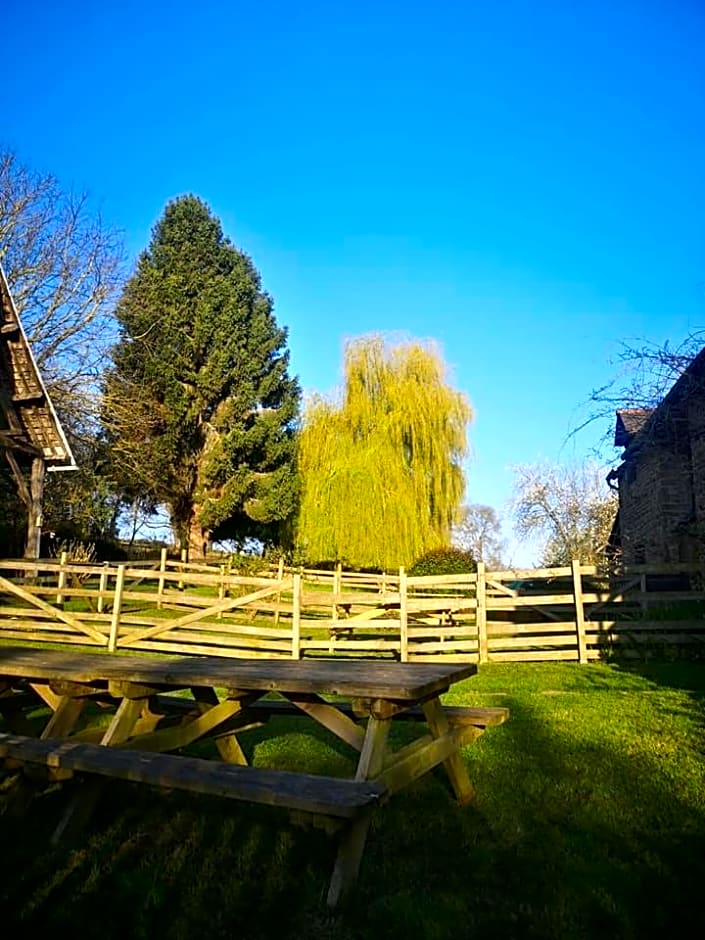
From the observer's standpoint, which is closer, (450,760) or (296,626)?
(450,760)

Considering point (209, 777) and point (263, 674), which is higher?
point (263, 674)

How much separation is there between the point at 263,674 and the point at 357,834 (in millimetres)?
1004

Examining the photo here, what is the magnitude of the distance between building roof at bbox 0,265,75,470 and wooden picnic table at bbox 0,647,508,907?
1440cm

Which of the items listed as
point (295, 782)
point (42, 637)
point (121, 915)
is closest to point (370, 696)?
point (295, 782)

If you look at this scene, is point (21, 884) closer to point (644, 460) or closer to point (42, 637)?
point (42, 637)

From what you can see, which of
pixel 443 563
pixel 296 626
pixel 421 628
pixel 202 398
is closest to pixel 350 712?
pixel 296 626

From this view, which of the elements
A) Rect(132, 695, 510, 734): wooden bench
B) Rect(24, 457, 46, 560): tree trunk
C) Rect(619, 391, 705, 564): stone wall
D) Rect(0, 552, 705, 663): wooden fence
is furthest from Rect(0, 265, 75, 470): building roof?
Rect(132, 695, 510, 734): wooden bench

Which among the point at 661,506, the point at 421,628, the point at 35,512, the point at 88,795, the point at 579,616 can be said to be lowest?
the point at 88,795

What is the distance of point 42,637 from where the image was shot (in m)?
12.2

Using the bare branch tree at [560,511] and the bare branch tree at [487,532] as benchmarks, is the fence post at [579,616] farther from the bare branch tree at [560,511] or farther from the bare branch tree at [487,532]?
the bare branch tree at [487,532]

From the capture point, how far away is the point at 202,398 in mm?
30109

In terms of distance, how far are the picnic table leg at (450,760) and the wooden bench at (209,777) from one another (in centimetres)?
91

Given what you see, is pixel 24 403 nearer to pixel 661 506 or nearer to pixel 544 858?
pixel 661 506

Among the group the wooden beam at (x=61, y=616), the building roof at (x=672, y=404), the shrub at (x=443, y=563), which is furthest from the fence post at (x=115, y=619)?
the shrub at (x=443, y=563)
